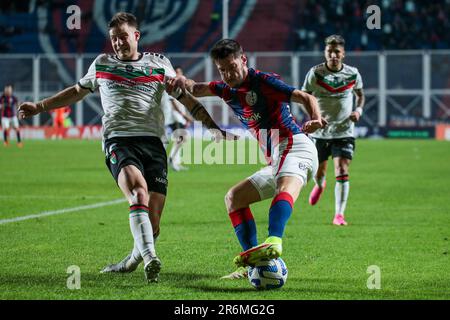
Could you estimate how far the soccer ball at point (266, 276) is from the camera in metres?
6.52

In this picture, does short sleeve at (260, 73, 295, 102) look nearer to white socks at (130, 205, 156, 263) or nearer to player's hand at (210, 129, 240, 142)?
player's hand at (210, 129, 240, 142)

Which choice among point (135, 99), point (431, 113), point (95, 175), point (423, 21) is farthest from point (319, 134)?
point (423, 21)

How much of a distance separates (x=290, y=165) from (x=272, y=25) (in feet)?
126

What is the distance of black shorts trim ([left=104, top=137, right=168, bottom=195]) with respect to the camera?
7207 mm

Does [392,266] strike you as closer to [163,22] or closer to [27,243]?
[27,243]

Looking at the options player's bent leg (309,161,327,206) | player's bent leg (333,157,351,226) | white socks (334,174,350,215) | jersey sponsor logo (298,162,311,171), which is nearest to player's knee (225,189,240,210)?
jersey sponsor logo (298,162,311,171)

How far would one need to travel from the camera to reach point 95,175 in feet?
63.3

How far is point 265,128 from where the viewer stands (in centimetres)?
712

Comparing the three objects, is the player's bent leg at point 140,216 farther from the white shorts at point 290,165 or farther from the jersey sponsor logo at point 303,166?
A: the jersey sponsor logo at point 303,166

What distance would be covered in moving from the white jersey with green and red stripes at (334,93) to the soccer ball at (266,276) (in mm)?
5590

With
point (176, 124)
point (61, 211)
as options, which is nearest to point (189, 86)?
point (61, 211)

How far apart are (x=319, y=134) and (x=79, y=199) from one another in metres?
4.29

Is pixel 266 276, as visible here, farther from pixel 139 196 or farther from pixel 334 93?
pixel 334 93

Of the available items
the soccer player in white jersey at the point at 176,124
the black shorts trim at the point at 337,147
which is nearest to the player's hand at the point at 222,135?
the black shorts trim at the point at 337,147
